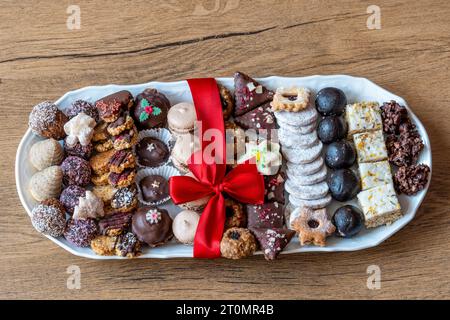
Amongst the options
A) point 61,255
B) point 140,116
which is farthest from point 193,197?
point 61,255

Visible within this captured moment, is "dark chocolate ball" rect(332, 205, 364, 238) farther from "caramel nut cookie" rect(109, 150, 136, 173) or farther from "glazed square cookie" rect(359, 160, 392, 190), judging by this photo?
"caramel nut cookie" rect(109, 150, 136, 173)

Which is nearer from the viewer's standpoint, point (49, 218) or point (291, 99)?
point (49, 218)

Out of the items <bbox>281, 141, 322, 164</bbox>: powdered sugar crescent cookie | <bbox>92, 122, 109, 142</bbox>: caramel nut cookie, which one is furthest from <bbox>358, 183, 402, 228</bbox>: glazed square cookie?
<bbox>92, 122, 109, 142</bbox>: caramel nut cookie

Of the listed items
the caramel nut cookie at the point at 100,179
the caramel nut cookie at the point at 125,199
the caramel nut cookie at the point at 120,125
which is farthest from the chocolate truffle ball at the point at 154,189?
the caramel nut cookie at the point at 120,125

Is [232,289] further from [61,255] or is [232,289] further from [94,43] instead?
[94,43]

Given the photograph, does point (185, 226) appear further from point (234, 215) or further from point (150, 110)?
point (150, 110)

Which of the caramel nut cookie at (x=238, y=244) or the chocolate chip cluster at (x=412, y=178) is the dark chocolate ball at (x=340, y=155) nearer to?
the chocolate chip cluster at (x=412, y=178)

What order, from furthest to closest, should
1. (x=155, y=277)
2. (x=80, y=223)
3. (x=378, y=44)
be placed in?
1. (x=378, y=44)
2. (x=155, y=277)
3. (x=80, y=223)

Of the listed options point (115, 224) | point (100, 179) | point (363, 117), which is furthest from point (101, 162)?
point (363, 117)
